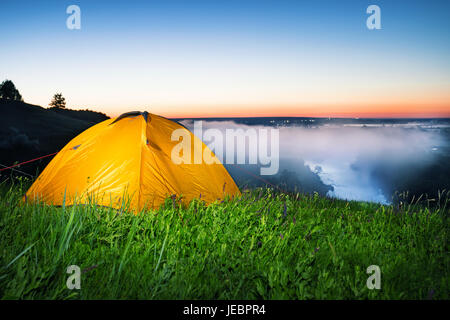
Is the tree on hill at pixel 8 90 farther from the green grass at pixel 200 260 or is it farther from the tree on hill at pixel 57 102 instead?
the green grass at pixel 200 260

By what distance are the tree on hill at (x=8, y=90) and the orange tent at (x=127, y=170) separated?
323 feet

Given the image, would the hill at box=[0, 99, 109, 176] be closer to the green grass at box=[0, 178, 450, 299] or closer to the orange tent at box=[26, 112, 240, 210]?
the orange tent at box=[26, 112, 240, 210]

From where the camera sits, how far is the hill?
3928 centimetres

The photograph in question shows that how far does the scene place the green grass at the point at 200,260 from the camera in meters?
2.56

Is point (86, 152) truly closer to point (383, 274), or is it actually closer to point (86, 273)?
point (86, 273)

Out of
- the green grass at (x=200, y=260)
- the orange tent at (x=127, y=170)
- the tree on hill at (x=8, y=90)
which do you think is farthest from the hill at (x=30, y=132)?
the green grass at (x=200, y=260)

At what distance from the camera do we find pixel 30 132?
4562cm

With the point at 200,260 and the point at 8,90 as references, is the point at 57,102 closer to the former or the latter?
the point at 8,90

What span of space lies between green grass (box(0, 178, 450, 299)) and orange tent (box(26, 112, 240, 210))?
0.85 meters

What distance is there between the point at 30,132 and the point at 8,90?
49840 mm

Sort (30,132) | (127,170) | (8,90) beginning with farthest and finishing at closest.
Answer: (8,90) < (30,132) < (127,170)

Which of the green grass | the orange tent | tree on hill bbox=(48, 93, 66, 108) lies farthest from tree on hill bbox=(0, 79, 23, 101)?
the green grass

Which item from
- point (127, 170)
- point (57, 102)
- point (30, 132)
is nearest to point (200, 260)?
point (127, 170)

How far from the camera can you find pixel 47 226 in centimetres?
340
